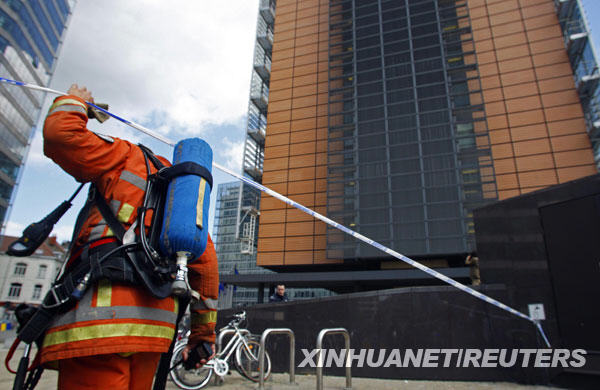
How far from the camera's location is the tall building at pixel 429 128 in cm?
2067

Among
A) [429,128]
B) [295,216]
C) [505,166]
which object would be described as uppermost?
[429,128]

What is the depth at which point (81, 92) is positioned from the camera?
1.79m

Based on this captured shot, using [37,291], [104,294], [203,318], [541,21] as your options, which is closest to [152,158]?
[104,294]

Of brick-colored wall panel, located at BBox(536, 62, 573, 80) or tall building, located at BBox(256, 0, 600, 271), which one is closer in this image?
tall building, located at BBox(256, 0, 600, 271)

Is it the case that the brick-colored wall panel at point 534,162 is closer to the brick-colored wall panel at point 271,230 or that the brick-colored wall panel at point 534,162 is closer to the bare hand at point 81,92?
the brick-colored wall panel at point 271,230

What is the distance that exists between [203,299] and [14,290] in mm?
71598

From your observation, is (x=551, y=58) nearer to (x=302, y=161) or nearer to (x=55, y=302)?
(x=302, y=161)

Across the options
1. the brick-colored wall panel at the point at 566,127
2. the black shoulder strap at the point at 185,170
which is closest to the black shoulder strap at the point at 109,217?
the black shoulder strap at the point at 185,170

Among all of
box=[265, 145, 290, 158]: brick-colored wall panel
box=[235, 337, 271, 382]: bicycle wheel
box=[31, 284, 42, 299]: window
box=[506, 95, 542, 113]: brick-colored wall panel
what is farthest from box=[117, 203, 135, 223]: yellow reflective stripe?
box=[31, 284, 42, 299]: window

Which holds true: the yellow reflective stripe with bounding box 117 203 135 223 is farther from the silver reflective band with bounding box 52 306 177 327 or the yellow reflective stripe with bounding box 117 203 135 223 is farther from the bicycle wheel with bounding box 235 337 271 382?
the bicycle wheel with bounding box 235 337 271 382

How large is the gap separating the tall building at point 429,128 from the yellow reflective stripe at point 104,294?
63.7 feet

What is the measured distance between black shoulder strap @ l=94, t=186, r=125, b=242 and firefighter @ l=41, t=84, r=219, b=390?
0.02m

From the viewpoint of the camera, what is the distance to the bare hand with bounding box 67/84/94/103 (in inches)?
69.6

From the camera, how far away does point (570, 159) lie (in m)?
22.0
